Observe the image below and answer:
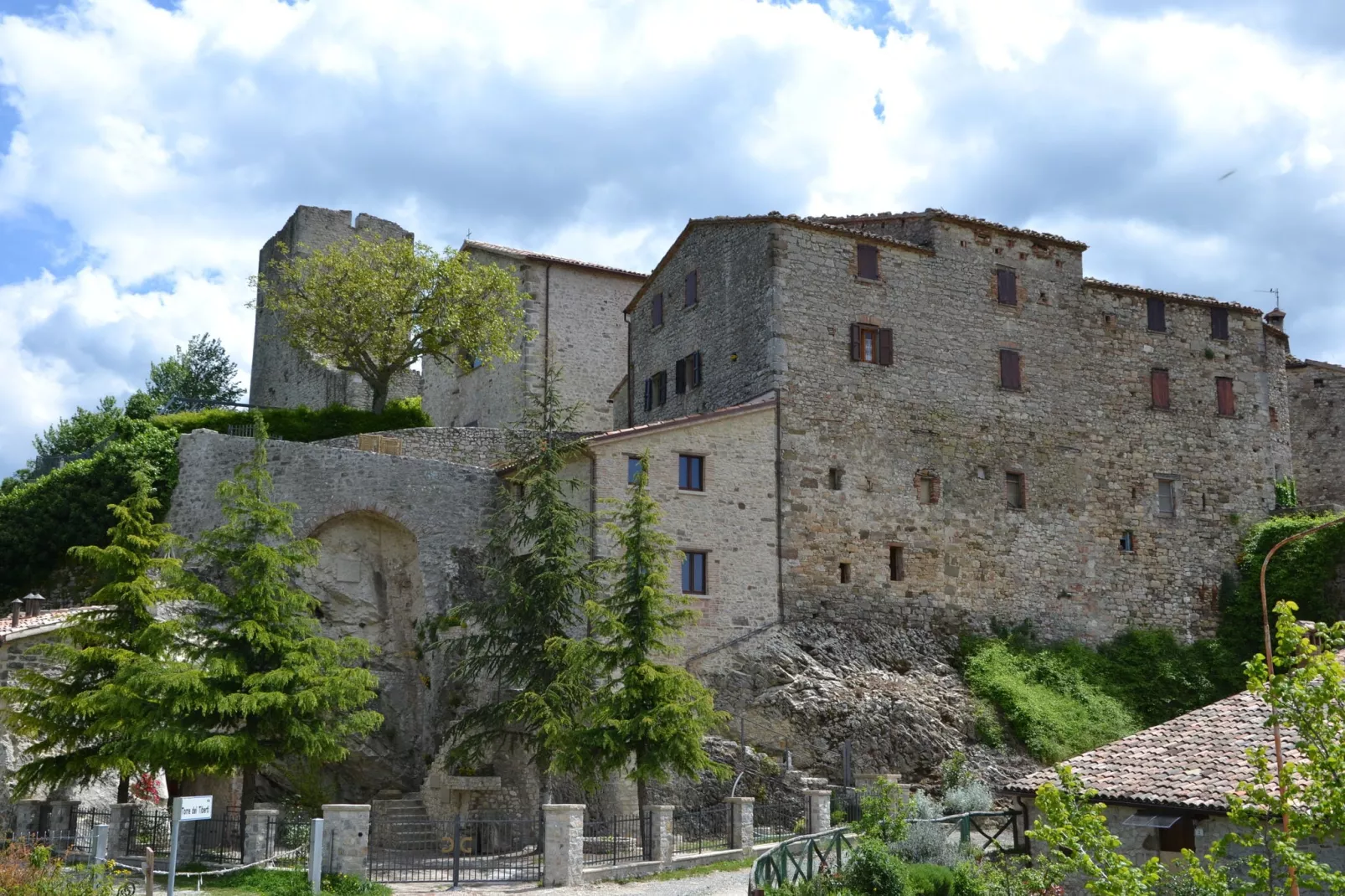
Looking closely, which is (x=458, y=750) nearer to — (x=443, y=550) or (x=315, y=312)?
(x=443, y=550)

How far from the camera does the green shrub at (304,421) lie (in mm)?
38062

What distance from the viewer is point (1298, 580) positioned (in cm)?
3719

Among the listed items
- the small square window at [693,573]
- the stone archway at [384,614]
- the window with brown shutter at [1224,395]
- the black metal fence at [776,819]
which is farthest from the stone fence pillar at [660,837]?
the window with brown shutter at [1224,395]

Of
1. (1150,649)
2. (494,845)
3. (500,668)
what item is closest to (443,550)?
(500,668)

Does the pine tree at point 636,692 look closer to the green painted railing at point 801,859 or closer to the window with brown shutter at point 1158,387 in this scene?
the green painted railing at point 801,859

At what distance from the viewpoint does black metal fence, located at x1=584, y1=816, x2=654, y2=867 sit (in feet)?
80.5

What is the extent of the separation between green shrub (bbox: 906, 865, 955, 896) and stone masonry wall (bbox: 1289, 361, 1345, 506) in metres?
31.6

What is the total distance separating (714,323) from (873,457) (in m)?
5.83

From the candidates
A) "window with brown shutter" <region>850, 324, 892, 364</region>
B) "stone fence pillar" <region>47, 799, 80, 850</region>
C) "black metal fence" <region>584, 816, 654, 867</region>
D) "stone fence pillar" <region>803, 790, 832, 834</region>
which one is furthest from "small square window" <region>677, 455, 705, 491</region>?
"stone fence pillar" <region>47, 799, 80, 850</region>

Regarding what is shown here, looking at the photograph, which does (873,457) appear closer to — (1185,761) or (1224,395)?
(1224,395)

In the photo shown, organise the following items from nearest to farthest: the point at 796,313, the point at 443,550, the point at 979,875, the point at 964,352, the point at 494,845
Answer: the point at 979,875 < the point at 494,845 < the point at 443,550 < the point at 796,313 < the point at 964,352

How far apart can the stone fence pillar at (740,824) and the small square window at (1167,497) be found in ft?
62.3

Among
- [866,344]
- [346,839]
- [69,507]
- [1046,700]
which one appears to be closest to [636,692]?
[346,839]

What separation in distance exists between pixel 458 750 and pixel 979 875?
11078 mm
